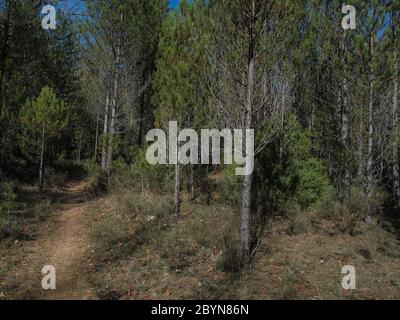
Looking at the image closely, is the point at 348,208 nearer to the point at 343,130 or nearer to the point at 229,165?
the point at 343,130

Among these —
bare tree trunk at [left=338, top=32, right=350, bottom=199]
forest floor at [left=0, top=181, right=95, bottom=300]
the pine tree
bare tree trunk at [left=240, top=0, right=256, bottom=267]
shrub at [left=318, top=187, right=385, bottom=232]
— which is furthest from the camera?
the pine tree

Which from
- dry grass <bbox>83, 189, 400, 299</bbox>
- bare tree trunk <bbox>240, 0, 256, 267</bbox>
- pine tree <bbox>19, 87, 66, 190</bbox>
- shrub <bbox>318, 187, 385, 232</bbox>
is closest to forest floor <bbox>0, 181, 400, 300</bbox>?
dry grass <bbox>83, 189, 400, 299</bbox>

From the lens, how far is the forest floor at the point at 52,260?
641cm

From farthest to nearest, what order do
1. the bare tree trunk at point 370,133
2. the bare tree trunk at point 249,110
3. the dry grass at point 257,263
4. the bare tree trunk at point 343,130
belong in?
the bare tree trunk at point 343,130
the bare tree trunk at point 370,133
the bare tree trunk at point 249,110
the dry grass at point 257,263

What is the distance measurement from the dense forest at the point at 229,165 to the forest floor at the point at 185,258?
51 mm

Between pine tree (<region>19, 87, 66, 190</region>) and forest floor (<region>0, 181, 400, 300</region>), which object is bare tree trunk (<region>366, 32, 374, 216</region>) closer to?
forest floor (<region>0, 181, 400, 300</region>)

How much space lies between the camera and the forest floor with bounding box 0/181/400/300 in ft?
20.7

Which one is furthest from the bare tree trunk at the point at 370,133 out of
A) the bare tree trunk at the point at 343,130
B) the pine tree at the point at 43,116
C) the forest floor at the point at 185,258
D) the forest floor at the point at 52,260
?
the pine tree at the point at 43,116

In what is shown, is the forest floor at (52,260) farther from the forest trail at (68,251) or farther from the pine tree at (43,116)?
the pine tree at (43,116)

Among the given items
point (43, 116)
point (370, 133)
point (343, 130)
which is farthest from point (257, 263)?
point (43, 116)
